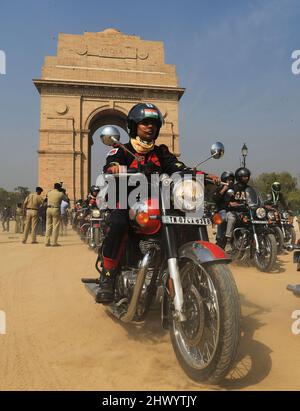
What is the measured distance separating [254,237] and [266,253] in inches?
13.5

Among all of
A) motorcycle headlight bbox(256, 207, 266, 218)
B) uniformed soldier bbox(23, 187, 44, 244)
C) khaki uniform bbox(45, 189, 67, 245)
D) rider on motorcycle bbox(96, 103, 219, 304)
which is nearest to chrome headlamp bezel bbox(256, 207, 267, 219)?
motorcycle headlight bbox(256, 207, 266, 218)

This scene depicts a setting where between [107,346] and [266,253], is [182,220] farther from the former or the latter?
[266,253]

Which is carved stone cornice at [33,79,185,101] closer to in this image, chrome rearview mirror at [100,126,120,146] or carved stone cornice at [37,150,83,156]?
carved stone cornice at [37,150,83,156]

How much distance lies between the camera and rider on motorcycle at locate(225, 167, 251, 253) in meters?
6.66

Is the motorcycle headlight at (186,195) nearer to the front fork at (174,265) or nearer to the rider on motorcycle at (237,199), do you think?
the front fork at (174,265)

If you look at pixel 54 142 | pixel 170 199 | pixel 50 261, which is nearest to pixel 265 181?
pixel 54 142

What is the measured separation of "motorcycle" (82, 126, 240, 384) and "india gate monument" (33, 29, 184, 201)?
1061 inches

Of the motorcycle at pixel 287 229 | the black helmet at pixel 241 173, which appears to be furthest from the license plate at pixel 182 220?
the motorcycle at pixel 287 229

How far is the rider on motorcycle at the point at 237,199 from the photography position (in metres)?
6.66

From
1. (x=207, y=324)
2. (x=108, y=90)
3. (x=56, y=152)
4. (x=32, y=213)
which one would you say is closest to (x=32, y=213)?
(x=32, y=213)

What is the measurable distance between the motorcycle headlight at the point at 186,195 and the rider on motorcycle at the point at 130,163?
1.18 ft

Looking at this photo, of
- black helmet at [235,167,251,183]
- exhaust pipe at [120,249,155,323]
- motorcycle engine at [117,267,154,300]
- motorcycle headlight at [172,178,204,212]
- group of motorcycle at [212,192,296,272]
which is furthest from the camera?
black helmet at [235,167,251,183]
